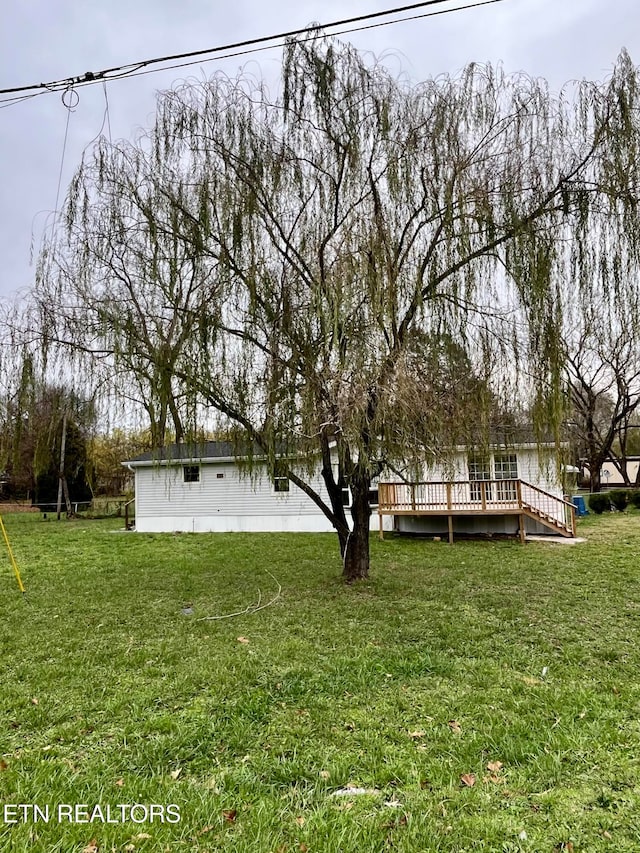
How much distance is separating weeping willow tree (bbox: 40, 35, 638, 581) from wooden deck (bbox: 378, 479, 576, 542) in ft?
23.3

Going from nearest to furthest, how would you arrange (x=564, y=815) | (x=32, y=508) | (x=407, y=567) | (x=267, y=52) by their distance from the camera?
(x=564, y=815) → (x=267, y=52) → (x=407, y=567) → (x=32, y=508)

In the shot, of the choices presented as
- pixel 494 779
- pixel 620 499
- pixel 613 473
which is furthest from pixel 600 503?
pixel 613 473

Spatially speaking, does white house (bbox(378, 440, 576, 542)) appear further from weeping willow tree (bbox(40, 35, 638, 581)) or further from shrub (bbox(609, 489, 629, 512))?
weeping willow tree (bbox(40, 35, 638, 581))

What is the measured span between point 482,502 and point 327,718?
981 cm

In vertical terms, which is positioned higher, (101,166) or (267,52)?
(267,52)

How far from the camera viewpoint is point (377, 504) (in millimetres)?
14102

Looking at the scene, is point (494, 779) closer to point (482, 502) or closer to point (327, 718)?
point (327, 718)

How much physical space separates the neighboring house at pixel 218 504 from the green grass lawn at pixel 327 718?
744 cm

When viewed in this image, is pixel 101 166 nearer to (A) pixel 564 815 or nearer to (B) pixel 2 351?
(B) pixel 2 351

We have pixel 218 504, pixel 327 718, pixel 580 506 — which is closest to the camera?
pixel 327 718

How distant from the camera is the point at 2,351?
5371 mm

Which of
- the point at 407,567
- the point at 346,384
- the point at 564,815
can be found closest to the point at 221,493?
the point at 407,567

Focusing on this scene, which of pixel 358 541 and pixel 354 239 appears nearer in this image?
pixel 354 239

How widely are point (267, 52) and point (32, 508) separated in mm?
24451
